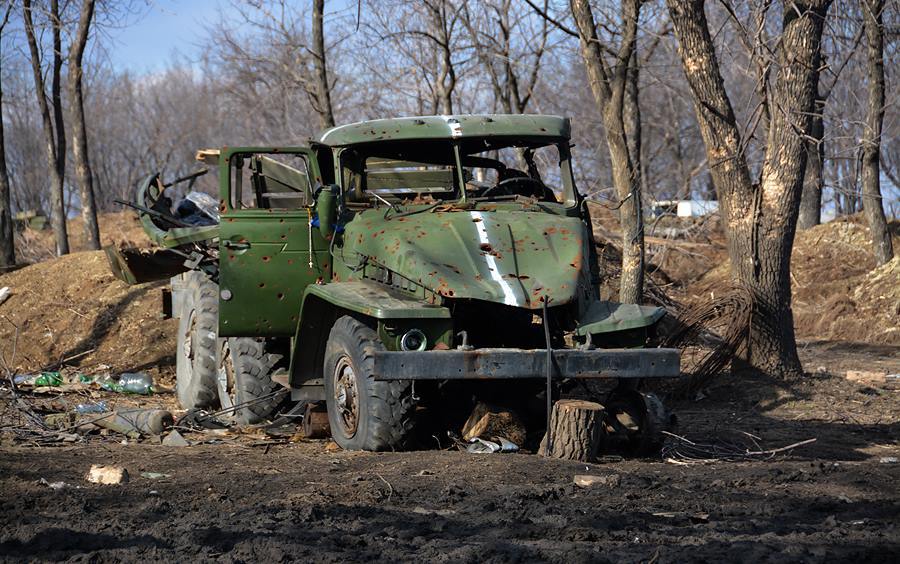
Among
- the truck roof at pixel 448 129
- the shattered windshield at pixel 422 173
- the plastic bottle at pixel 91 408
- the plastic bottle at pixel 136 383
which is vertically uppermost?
the truck roof at pixel 448 129

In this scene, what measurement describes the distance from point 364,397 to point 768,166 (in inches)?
234

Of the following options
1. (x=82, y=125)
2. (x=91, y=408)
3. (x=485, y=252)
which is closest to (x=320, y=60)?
(x=82, y=125)

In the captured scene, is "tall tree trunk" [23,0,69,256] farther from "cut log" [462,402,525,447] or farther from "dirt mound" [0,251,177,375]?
"cut log" [462,402,525,447]

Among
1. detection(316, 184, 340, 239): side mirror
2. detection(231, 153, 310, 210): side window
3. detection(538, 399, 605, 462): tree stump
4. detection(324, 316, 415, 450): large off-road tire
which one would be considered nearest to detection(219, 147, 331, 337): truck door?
detection(316, 184, 340, 239): side mirror

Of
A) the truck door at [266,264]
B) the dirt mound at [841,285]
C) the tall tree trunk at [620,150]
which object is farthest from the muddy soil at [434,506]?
the dirt mound at [841,285]

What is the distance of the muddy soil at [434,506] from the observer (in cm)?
498

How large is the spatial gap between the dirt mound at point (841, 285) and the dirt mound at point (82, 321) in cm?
755

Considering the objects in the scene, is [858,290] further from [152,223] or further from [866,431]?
[152,223]

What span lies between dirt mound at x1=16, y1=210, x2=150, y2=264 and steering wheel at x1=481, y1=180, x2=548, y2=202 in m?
13.1

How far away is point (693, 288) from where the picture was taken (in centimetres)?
2097

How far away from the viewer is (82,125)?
63.0 ft

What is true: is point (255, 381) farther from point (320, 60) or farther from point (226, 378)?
point (320, 60)

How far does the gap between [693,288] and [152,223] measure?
38.6ft

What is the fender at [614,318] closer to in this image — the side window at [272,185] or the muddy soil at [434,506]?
the muddy soil at [434,506]
